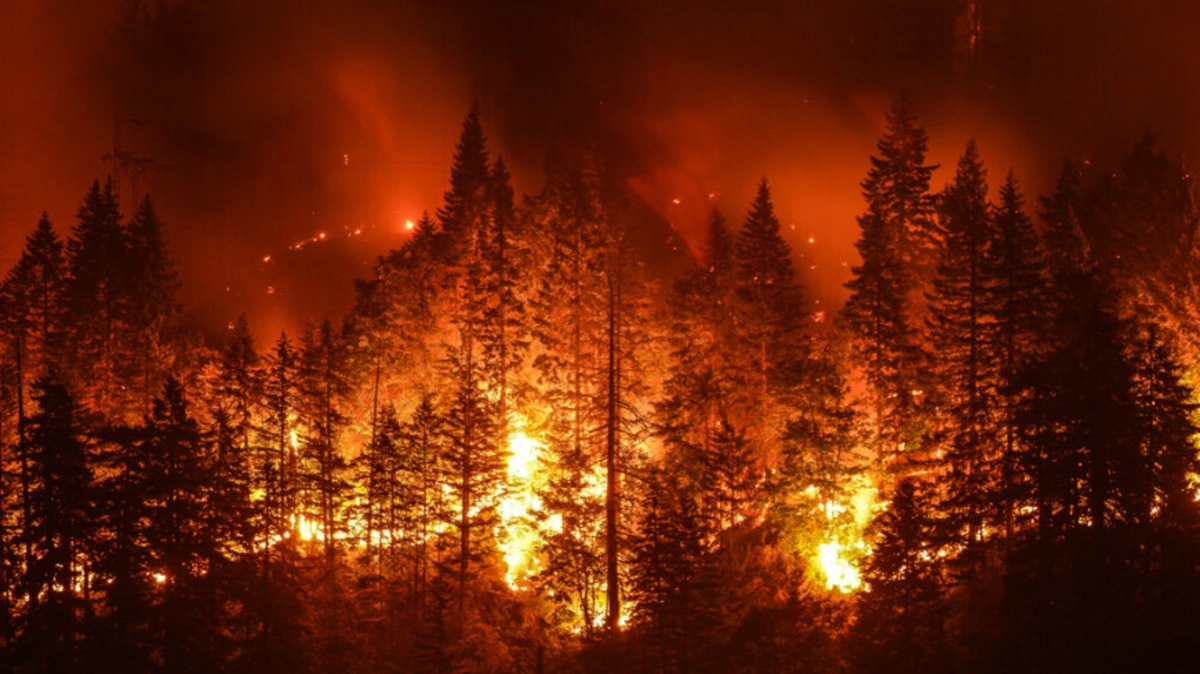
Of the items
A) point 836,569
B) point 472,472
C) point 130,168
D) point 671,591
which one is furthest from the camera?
point 130,168

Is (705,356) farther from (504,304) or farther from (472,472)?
(472,472)

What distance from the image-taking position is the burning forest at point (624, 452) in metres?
27.8

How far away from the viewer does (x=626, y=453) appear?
35.4 meters

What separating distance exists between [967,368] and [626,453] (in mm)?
13862

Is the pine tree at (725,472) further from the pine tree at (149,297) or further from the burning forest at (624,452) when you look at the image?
the pine tree at (149,297)

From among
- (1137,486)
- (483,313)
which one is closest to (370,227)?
(483,313)

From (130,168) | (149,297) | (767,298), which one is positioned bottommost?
(767,298)

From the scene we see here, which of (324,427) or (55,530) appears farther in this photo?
(324,427)

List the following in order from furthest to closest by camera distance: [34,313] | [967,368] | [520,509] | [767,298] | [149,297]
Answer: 1. [149,297]
2. [34,313]
3. [767,298]
4. [520,509]
5. [967,368]

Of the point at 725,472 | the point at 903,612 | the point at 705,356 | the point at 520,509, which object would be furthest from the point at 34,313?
the point at 903,612

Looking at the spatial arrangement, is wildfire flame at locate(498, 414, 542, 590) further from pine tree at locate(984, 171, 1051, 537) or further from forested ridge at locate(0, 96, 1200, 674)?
pine tree at locate(984, 171, 1051, 537)

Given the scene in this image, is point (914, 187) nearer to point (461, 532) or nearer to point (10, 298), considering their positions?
point (461, 532)

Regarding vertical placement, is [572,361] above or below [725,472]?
above

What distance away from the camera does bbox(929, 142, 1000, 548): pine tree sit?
3269 cm
